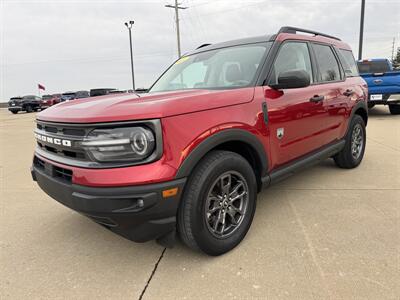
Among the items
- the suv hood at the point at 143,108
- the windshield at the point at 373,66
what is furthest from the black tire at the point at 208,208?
the windshield at the point at 373,66

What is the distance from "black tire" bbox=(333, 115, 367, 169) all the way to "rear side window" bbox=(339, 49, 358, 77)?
66 cm

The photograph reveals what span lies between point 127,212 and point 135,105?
0.72 meters

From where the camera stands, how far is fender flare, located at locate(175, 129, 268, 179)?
84.4 inches

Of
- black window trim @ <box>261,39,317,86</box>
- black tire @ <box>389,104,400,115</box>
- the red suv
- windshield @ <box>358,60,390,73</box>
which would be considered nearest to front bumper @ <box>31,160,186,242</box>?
the red suv

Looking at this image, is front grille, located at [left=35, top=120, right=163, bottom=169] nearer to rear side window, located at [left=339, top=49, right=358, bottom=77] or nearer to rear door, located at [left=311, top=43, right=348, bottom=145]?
rear door, located at [left=311, top=43, right=348, bottom=145]

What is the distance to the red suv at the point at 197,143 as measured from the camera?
201cm

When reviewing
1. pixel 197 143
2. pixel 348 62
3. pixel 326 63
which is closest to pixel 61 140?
pixel 197 143

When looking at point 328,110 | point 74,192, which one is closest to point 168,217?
point 74,192

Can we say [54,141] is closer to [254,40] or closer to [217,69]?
[217,69]

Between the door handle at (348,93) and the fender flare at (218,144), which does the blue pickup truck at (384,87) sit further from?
the fender flare at (218,144)

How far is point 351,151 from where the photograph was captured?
181 inches

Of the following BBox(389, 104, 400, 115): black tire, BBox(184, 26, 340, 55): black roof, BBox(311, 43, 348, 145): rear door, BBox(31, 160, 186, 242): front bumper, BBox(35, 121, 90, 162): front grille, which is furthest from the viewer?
BBox(389, 104, 400, 115): black tire

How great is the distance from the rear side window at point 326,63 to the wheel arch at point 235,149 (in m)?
1.58

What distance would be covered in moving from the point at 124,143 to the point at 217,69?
66.6 inches
